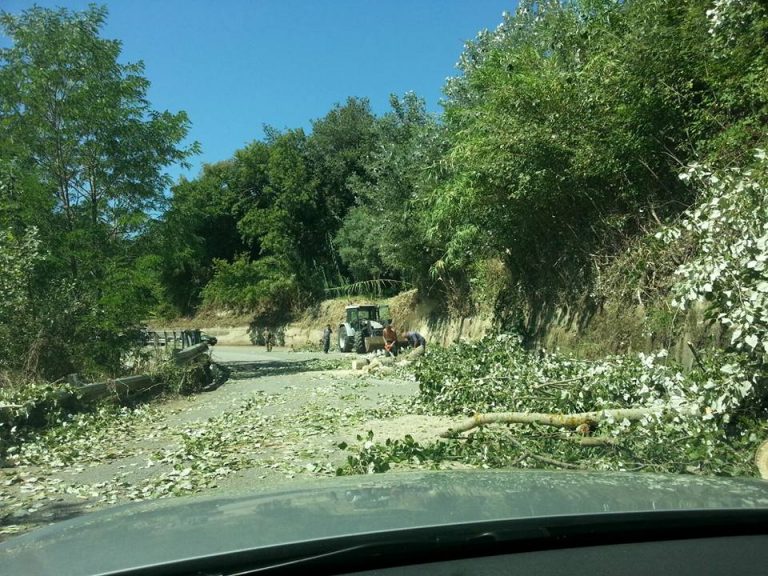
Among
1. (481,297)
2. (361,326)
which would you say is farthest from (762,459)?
(361,326)

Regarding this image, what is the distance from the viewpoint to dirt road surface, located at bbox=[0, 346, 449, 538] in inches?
283

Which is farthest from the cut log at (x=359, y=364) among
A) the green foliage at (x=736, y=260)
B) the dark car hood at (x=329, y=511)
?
the dark car hood at (x=329, y=511)

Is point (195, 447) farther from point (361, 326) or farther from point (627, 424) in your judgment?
point (361, 326)

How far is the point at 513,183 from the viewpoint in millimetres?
14672

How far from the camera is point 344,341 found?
35.2 meters

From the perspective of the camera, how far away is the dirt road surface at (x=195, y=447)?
283 inches

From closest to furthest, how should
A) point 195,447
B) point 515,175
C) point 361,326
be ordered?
point 195,447 < point 515,175 < point 361,326

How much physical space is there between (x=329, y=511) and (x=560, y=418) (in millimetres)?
5406

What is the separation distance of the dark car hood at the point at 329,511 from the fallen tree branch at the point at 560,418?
3548mm

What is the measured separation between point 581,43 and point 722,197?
7896mm

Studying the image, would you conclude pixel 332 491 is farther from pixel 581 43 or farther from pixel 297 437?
pixel 581 43

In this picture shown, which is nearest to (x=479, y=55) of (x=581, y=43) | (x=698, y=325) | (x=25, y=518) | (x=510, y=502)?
(x=581, y=43)

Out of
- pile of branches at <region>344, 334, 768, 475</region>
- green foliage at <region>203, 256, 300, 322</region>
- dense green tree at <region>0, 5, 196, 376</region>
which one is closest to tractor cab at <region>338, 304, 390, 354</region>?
green foliage at <region>203, 256, 300, 322</region>

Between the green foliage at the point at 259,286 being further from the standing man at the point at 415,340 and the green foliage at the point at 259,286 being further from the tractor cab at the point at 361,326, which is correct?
the standing man at the point at 415,340
